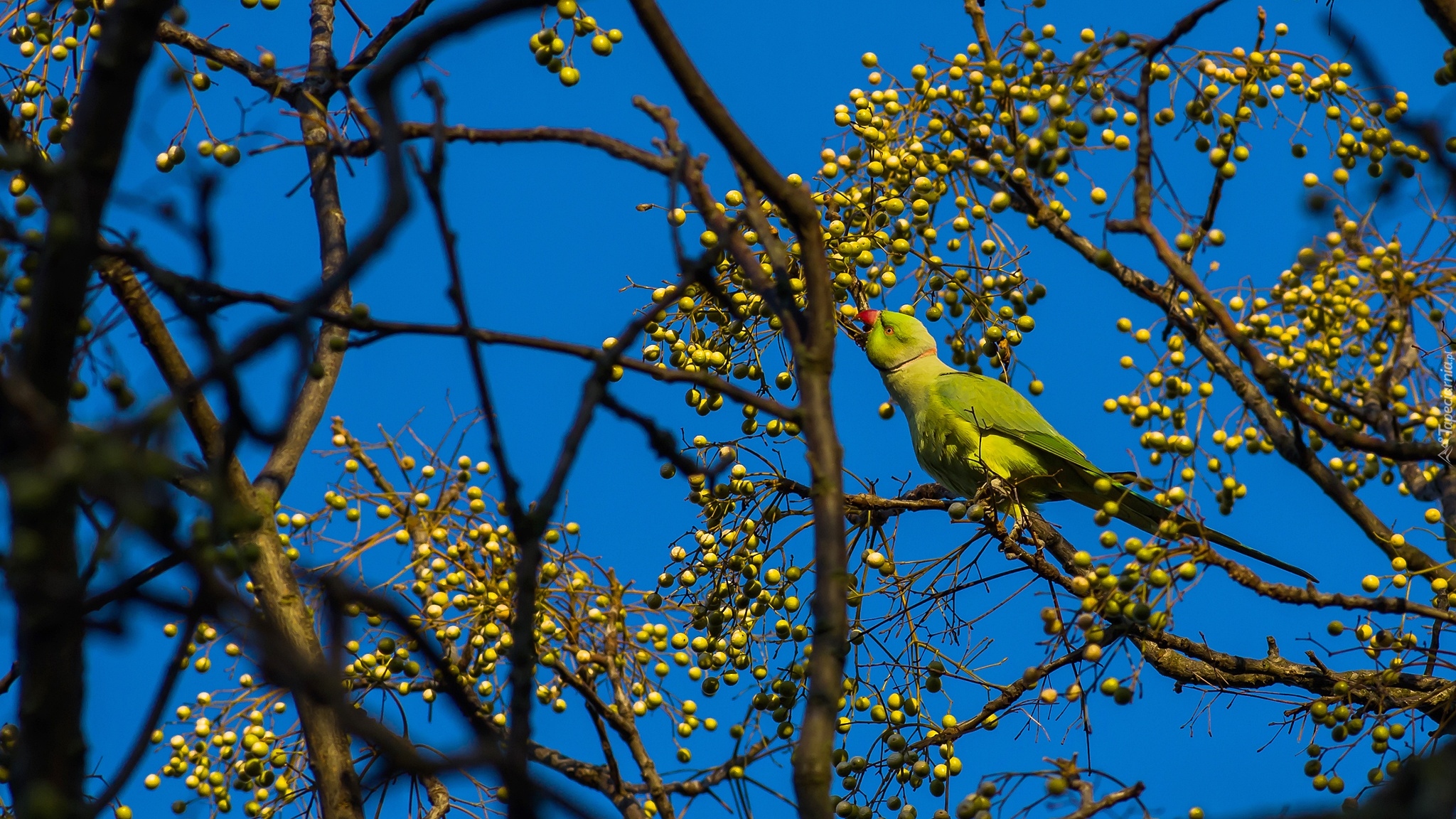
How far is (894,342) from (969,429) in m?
0.64

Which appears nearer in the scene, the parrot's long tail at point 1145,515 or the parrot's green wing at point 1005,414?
the parrot's long tail at point 1145,515

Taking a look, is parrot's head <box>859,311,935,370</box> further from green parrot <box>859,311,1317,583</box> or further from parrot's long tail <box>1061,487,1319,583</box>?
parrot's long tail <box>1061,487,1319,583</box>

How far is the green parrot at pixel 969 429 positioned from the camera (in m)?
5.44

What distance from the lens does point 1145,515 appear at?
4961 mm

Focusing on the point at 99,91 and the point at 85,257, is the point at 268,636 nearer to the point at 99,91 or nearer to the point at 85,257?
the point at 85,257

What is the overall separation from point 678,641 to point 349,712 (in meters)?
2.83

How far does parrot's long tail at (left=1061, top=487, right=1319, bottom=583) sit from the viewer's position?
4203 millimetres

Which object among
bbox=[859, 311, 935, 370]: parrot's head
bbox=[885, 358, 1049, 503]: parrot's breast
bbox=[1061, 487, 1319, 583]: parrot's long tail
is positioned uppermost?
bbox=[859, 311, 935, 370]: parrot's head

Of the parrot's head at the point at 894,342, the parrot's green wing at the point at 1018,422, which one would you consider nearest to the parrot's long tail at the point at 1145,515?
the parrot's green wing at the point at 1018,422

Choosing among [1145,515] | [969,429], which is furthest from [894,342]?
[1145,515]

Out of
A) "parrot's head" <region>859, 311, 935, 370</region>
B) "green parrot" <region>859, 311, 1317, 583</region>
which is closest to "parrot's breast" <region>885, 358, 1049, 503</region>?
"green parrot" <region>859, 311, 1317, 583</region>

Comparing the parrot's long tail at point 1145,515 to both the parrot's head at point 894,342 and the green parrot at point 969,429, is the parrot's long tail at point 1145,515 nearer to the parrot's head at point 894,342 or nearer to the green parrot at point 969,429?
the green parrot at point 969,429

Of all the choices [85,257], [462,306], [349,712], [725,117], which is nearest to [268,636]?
[349,712]

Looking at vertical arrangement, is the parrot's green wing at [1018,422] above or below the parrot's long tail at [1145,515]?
above
